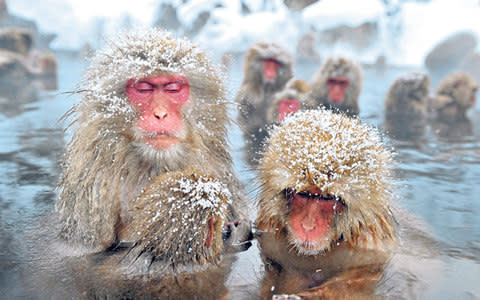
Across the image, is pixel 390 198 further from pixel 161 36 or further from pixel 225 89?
A: pixel 161 36

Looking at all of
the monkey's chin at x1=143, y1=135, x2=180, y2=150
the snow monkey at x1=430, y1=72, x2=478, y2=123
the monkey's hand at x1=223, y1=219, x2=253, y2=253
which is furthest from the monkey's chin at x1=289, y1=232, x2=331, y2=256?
the snow monkey at x1=430, y1=72, x2=478, y2=123

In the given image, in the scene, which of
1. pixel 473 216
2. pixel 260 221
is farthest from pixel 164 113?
pixel 473 216

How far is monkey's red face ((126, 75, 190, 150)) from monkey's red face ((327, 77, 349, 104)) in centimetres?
458

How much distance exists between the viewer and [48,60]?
13734 millimetres

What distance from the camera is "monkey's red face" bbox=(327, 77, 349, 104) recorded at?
6.53 meters

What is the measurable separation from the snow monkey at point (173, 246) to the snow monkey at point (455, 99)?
703 centimetres

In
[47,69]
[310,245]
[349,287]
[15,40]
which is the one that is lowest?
[349,287]

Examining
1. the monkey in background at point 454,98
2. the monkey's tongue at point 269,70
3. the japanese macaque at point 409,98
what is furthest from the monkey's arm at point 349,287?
the monkey in background at point 454,98

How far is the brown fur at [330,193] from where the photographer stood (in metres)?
2.01

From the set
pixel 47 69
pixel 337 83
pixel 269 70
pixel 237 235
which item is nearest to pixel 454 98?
pixel 337 83

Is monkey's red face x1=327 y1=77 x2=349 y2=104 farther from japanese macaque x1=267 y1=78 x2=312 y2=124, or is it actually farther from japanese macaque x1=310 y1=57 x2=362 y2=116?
japanese macaque x1=267 y1=78 x2=312 y2=124

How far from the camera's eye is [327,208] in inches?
83.6

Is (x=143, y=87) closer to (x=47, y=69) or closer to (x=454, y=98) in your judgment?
(x=454, y=98)

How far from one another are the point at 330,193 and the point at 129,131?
1002mm
